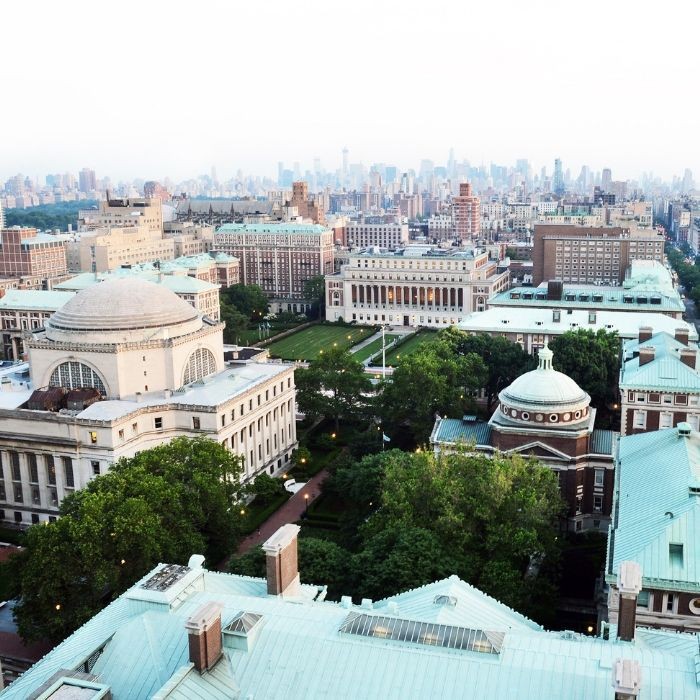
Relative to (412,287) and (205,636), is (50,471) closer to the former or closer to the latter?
(205,636)

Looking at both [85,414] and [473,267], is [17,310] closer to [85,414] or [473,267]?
[85,414]

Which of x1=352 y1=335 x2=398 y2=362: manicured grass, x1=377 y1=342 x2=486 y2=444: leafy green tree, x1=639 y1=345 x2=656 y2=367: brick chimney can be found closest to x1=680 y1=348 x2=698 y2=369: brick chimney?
x1=639 y1=345 x2=656 y2=367: brick chimney

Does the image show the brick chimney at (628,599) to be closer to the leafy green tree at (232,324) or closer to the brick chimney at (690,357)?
the brick chimney at (690,357)

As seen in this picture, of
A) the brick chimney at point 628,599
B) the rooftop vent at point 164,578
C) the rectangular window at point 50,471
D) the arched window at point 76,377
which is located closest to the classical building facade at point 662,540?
the brick chimney at point 628,599

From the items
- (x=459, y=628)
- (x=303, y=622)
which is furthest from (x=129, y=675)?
(x=459, y=628)

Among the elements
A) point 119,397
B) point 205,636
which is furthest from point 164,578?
point 119,397

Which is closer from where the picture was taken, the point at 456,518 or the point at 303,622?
the point at 303,622
